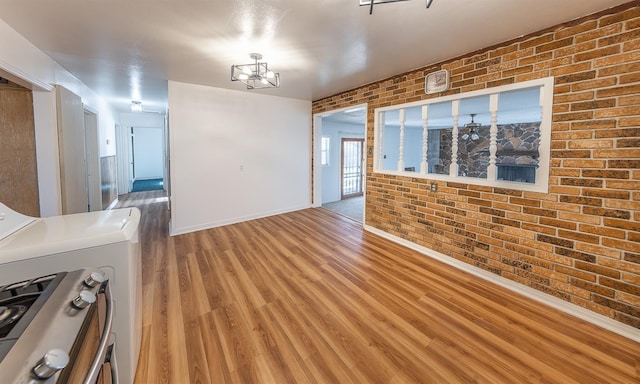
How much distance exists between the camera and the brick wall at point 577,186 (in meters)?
1.93

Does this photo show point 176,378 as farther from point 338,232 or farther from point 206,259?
point 338,232

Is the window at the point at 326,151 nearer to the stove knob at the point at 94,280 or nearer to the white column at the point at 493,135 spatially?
the white column at the point at 493,135

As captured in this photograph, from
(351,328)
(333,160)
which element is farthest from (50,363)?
(333,160)

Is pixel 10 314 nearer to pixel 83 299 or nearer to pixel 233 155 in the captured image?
pixel 83 299

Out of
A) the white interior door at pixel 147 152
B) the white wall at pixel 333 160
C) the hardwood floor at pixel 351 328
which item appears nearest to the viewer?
the hardwood floor at pixel 351 328

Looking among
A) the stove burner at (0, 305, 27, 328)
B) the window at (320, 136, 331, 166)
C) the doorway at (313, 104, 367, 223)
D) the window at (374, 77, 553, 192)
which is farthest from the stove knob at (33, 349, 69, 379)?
the window at (320, 136, 331, 166)

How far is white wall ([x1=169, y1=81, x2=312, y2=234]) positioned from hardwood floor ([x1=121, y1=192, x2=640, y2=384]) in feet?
4.22

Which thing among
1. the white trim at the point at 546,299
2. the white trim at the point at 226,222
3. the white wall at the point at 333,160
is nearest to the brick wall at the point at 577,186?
the white trim at the point at 546,299

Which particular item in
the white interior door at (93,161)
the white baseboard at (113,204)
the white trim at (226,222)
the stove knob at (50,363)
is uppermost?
the white interior door at (93,161)

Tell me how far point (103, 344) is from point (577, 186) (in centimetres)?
321

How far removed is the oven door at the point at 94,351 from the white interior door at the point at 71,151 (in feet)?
9.74

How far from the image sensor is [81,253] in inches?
49.3

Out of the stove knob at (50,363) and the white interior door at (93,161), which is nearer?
the stove knob at (50,363)

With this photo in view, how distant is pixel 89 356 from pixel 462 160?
834 cm
